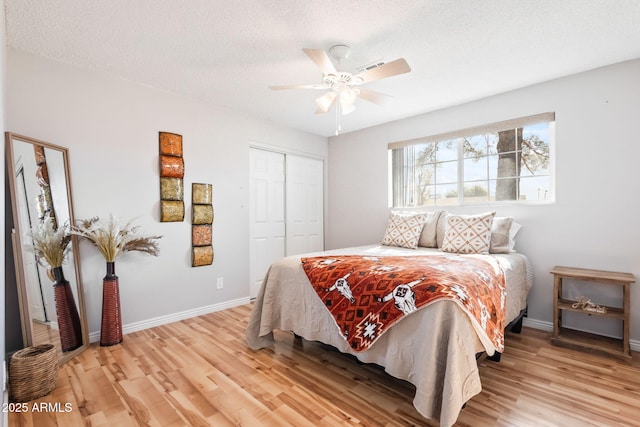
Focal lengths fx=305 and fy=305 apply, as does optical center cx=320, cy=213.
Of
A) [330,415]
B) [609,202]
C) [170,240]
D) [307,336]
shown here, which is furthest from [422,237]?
[170,240]

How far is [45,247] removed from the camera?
2.21m

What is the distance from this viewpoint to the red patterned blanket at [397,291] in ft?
5.21

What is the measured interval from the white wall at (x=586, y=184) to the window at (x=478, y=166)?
0.48 feet

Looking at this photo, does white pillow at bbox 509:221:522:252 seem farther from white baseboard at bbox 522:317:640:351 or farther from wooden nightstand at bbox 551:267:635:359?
white baseboard at bbox 522:317:640:351

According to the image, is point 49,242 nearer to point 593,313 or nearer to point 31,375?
point 31,375

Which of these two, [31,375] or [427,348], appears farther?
[31,375]

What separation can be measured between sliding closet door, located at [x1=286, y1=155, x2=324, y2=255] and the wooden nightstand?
291 cm

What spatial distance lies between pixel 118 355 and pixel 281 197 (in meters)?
2.50

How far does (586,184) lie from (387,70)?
2097 mm

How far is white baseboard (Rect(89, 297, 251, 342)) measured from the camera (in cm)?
274

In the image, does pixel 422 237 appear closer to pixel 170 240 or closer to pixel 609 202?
pixel 609 202

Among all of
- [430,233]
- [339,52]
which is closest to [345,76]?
[339,52]

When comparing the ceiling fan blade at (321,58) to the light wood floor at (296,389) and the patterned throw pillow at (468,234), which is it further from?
the light wood floor at (296,389)

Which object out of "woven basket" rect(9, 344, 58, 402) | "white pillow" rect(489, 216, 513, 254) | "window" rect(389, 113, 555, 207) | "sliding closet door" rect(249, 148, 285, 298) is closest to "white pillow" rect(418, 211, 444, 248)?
"window" rect(389, 113, 555, 207)
